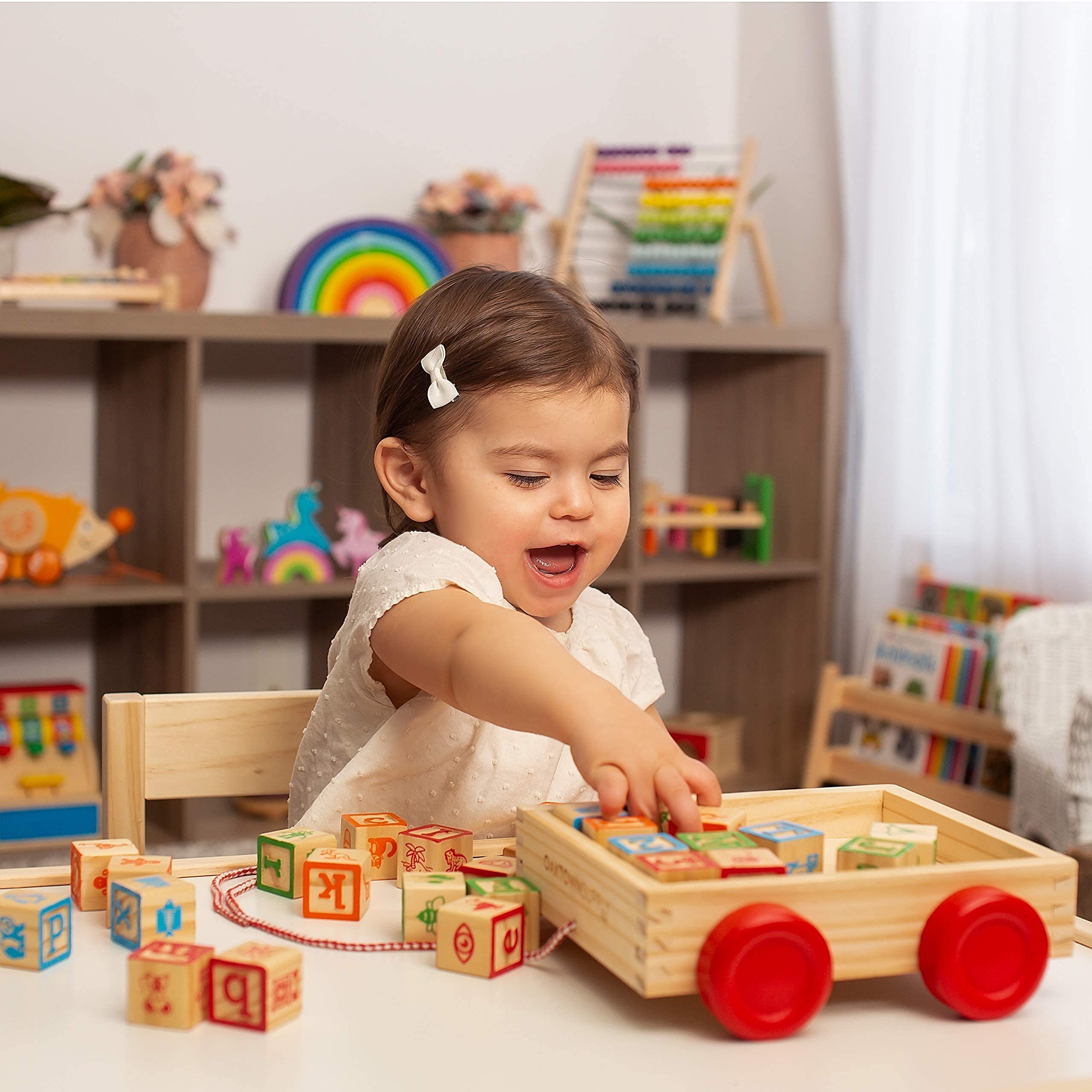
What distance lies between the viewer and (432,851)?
0.74 meters

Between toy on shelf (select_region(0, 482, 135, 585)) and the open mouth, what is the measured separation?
1.59 metres

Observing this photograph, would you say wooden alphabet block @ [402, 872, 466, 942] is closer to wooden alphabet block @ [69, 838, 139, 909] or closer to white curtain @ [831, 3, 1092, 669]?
wooden alphabet block @ [69, 838, 139, 909]

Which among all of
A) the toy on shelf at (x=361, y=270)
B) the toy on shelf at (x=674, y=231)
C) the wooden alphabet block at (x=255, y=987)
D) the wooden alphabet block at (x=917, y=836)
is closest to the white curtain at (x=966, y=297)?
the toy on shelf at (x=674, y=231)

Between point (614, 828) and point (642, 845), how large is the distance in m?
0.03

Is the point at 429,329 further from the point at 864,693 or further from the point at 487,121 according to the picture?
the point at 487,121

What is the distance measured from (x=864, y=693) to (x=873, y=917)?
2077 millimetres

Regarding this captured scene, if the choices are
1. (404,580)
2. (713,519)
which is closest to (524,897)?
(404,580)

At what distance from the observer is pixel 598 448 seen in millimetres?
969

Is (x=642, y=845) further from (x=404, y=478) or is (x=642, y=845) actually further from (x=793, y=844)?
(x=404, y=478)

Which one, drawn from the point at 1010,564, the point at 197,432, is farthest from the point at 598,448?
the point at 1010,564

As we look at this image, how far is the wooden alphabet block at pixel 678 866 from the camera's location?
1.83 feet

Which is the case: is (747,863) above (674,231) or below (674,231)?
below

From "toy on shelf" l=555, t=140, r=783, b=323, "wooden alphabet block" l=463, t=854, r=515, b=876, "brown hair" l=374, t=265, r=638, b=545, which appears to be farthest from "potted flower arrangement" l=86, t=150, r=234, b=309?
"wooden alphabet block" l=463, t=854, r=515, b=876

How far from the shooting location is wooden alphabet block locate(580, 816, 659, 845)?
1.99ft
